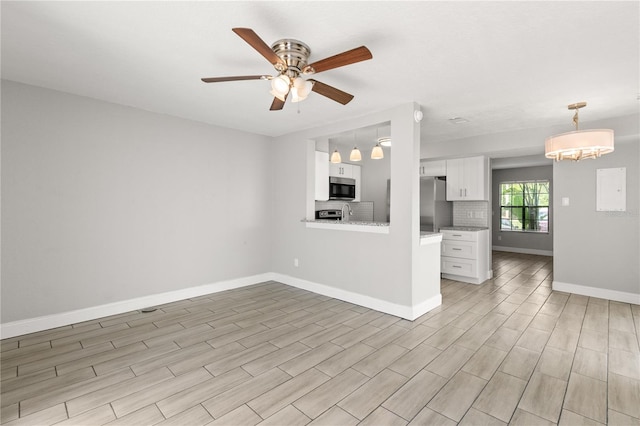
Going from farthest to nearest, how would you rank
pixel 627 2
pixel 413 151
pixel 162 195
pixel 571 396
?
pixel 162 195 < pixel 413 151 < pixel 571 396 < pixel 627 2

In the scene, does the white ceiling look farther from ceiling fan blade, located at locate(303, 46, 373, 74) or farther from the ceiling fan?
ceiling fan blade, located at locate(303, 46, 373, 74)

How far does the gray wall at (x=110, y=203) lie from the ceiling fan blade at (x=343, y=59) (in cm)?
280

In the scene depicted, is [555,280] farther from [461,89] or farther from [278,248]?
[278,248]

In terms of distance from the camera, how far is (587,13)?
6.19ft

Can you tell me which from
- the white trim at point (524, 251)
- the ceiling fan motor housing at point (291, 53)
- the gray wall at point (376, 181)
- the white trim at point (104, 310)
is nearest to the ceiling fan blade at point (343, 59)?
the ceiling fan motor housing at point (291, 53)

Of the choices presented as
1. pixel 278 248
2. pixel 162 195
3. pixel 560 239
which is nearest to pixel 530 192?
pixel 560 239

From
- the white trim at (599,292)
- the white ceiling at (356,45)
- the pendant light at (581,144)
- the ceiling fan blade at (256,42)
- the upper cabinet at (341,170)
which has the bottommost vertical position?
the white trim at (599,292)

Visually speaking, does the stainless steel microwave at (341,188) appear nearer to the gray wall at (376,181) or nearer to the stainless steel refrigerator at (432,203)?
the gray wall at (376,181)

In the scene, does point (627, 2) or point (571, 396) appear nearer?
point (627, 2)

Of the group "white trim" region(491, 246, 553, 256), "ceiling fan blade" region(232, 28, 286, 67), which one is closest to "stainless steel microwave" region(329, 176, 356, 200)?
"ceiling fan blade" region(232, 28, 286, 67)

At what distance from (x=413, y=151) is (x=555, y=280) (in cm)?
344

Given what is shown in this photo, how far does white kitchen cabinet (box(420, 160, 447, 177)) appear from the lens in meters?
6.04

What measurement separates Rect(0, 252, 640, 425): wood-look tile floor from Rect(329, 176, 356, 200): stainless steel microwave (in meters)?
2.43

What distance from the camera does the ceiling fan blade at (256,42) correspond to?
1678mm
